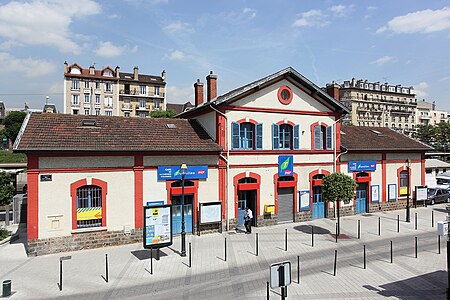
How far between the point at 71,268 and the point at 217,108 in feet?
36.3

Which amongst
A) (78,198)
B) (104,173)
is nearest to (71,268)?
(78,198)

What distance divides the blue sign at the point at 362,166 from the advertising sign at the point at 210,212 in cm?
1064

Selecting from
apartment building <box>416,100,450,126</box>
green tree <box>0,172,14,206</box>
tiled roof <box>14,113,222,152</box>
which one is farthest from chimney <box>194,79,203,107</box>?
apartment building <box>416,100,450,126</box>

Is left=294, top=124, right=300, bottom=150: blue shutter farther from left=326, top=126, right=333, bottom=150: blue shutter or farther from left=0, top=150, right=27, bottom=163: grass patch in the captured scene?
left=0, top=150, right=27, bottom=163: grass patch

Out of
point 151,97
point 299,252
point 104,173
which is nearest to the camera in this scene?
point 299,252

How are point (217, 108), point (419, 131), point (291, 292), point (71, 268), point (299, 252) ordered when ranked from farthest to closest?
point (419, 131) < point (217, 108) < point (299, 252) < point (71, 268) < point (291, 292)

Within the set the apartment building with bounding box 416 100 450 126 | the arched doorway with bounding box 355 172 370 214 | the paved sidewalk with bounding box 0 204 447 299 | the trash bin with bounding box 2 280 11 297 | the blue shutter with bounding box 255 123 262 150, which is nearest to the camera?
the trash bin with bounding box 2 280 11 297

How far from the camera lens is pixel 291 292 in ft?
34.3

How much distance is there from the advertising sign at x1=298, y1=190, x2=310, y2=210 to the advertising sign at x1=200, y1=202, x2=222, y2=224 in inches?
235

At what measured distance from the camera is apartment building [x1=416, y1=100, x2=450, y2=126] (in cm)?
10525

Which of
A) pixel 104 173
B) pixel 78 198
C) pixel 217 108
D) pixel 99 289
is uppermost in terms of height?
pixel 217 108

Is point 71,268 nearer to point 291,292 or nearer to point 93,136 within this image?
point 93,136

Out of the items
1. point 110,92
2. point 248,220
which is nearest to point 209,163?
point 248,220

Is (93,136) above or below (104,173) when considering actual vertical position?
above
